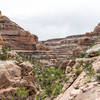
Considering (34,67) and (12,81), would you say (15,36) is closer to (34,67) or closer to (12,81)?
(34,67)

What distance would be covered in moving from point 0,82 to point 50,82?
12281mm

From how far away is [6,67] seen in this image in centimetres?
2731

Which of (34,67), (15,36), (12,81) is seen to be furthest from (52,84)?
(15,36)

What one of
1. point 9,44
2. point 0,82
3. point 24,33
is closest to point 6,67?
point 0,82

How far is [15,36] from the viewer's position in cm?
7412

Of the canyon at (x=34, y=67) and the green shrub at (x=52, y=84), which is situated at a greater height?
the canyon at (x=34, y=67)

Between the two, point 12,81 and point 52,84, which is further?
point 52,84

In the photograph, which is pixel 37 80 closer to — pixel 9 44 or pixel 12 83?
pixel 12 83

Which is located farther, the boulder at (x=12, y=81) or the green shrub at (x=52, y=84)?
the green shrub at (x=52, y=84)

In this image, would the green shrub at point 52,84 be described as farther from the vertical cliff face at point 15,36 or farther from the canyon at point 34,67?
the vertical cliff face at point 15,36

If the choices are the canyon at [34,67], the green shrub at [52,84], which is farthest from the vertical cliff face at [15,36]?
the green shrub at [52,84]

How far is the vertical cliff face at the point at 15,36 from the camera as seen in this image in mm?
73125

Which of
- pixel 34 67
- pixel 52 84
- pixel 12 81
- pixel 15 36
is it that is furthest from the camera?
pixel 15 36

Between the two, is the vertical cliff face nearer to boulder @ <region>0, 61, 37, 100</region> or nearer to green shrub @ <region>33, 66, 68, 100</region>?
green shrub @ <region>33, 66, 68, 100</region>
